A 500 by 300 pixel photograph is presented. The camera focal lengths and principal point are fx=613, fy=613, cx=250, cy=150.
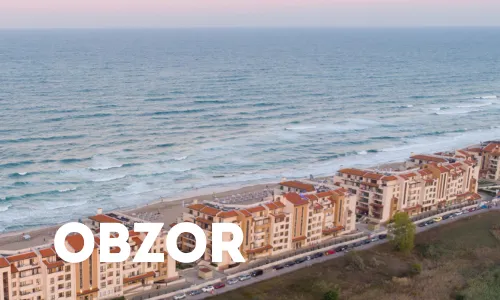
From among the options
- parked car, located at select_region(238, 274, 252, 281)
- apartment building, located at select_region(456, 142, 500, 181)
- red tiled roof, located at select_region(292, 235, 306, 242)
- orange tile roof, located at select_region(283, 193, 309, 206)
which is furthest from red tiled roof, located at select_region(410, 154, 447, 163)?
parked car, located at select_region(238, 274, 252, 281)

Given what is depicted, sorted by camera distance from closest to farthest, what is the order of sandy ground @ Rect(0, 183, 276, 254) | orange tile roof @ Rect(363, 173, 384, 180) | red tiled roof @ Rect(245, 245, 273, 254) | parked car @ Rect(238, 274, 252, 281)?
parked car @ Rect(238, 274, 252, 281)
red tiled roof @ Rect(245, 245, 273, 254)
sandy ground @ Rect(0, 183, 276, 254)
orange tile roof @ Rect(363, 173, 384, 180)

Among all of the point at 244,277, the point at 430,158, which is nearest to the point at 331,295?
the point at 244,277

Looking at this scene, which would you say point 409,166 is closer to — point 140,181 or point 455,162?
point 455,162

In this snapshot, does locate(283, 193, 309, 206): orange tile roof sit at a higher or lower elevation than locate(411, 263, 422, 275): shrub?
higher

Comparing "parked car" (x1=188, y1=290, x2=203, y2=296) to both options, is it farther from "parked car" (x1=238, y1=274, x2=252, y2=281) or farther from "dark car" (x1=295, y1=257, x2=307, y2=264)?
"dark car" (x1=295, y1=257, x2=307, y2=264)

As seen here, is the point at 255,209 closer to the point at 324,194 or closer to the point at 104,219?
the point at 324,194

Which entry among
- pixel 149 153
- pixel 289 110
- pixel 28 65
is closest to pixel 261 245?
pixel 149 153
